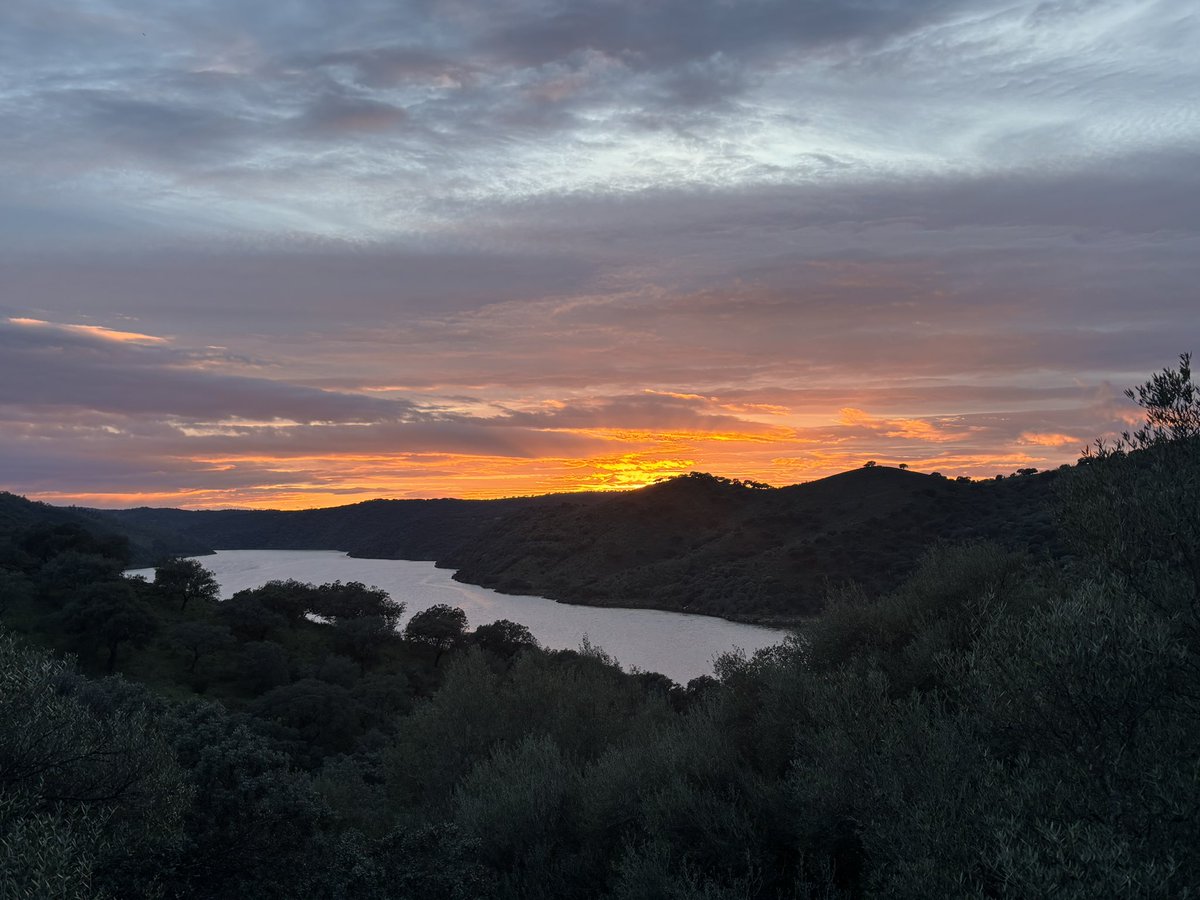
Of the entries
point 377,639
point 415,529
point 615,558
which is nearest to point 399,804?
point 377,639

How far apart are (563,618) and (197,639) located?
193 ft

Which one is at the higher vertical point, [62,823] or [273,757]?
[62,823]

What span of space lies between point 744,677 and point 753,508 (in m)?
108

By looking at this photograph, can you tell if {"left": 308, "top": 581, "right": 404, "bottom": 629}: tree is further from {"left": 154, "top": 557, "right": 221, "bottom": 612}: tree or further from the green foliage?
the green foliage

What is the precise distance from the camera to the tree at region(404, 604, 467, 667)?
65688 mm

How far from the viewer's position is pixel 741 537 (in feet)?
371

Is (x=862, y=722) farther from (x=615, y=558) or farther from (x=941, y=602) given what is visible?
(x=615, y=558)

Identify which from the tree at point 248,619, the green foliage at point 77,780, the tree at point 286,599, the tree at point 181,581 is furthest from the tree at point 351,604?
the green foliage at point 77,780

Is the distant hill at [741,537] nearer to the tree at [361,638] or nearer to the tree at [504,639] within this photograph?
the tree at [504,639]

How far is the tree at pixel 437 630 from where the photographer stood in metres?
65.7

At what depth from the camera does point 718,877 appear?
12.8 meters

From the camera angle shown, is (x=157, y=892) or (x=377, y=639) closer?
(x=157, y=892)

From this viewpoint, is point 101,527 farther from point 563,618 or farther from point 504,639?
point 504,639

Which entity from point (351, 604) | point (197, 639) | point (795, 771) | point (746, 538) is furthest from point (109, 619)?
point (746, 538)
